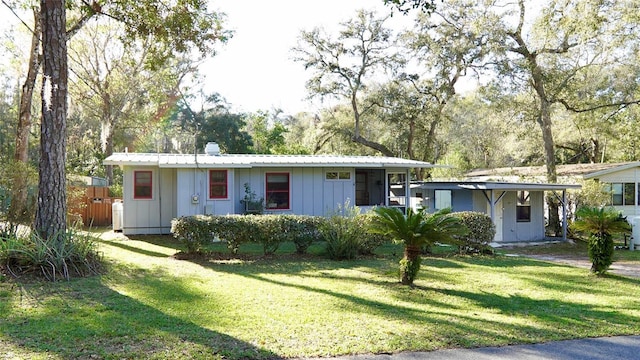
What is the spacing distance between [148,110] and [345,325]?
2744cm

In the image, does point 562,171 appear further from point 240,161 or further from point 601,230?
point 240,161

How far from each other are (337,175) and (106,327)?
1208 centimetres

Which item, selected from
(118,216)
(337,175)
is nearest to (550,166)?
(337,175)

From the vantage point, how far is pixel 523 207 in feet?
57.4

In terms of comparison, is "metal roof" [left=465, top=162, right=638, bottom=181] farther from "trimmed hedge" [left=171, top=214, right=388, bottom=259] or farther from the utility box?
the utility box

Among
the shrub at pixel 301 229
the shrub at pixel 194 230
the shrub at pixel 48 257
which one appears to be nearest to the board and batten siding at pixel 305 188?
the shrub at pixel 301 229

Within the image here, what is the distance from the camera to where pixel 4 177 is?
12.3m

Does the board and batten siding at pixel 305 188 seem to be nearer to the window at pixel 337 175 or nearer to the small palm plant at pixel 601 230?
the window at pixel 337 175

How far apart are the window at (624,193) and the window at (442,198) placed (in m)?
8.53

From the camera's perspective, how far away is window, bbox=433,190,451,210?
17812 mm

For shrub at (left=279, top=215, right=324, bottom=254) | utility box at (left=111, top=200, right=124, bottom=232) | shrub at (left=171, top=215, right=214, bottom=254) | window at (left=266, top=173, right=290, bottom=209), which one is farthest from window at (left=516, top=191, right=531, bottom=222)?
utility box at (left=111, top=200, right=124, bottom=232)

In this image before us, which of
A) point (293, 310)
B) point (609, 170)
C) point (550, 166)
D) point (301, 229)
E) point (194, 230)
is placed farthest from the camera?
point (609, 170)

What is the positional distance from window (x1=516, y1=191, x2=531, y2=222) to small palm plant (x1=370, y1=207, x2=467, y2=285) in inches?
399

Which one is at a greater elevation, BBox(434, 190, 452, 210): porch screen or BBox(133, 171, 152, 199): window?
BBox(133, 171, 152, 199): window
